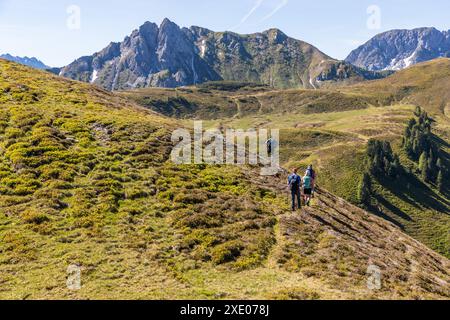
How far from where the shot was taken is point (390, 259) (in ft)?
98.9

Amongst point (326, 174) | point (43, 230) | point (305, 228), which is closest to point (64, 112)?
point (43, 230)

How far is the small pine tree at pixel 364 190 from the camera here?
493 feet

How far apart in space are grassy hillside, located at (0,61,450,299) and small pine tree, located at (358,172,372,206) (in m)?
112

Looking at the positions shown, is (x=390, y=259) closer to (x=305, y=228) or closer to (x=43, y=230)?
(x=305, y=228)

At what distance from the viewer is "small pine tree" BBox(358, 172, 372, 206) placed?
15038 cm

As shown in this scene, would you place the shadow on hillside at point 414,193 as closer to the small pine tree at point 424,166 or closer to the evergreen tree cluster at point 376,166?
the small pine tree at point 424,166

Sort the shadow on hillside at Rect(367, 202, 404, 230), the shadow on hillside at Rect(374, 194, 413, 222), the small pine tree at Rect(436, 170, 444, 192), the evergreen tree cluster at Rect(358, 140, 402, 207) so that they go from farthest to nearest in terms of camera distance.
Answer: the small pine tree at Rect(436, 170, 444, 192)
the evergreen tree cluster at Rect(358, 140, 402, 207)
the shadow on hillside at Rect(374, 194, 413, 222)
the shadow on hillside at Rect(367, 202, 404, 230)

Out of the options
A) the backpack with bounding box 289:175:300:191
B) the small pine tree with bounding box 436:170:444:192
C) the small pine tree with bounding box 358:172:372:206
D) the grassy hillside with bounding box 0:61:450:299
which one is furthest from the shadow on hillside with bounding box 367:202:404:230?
the backpack with bounding box 289:175:300:191

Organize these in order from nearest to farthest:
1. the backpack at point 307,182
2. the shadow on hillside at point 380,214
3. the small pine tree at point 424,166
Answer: the backpack at point 307,182 → the shadow on hillside at point 380,214 → the small pine tree at point 424,166

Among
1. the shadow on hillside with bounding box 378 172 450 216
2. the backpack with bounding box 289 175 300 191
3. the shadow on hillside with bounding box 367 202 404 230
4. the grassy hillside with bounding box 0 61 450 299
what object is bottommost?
the shadow on hillside with bounding box 367 202 404 230

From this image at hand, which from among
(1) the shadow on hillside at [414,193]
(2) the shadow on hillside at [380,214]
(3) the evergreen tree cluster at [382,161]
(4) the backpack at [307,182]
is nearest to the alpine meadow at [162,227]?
(4) the backpack at [307,182]

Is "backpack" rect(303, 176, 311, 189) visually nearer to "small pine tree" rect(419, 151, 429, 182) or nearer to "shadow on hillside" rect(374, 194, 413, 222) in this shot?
"shadow on hillside" rect(374, 194, 413, 222)

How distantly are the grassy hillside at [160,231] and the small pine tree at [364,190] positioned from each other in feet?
369
